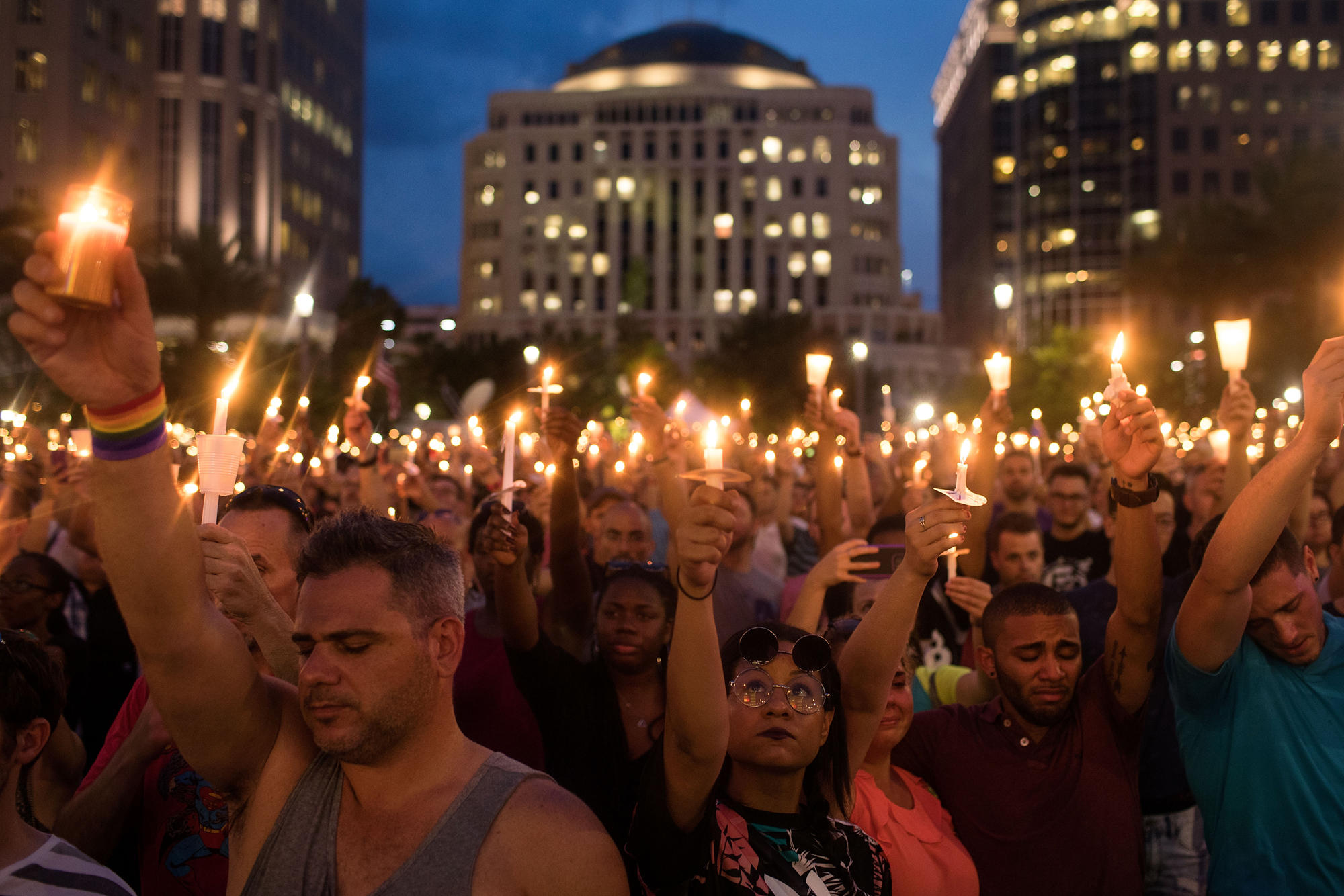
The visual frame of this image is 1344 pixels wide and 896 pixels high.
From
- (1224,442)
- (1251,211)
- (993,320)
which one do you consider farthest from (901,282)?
(1224,442)

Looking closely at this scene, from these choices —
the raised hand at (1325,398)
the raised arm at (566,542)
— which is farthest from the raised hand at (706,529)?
the raised arm at (566,542)

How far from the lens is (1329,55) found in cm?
8325

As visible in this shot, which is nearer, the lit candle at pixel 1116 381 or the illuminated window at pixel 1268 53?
the lit candle at pixel 1116 381

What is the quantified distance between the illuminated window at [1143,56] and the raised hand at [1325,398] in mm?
92735

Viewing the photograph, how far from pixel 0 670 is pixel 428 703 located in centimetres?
110

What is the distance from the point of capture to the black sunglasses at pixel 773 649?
3.21 metres

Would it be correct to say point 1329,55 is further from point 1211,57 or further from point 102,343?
point 102,343

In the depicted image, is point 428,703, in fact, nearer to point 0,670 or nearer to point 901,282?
point 0,670

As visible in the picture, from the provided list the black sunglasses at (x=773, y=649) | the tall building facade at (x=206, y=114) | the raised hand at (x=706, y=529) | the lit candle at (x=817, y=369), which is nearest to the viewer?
the raised hand at (x=706, y=529)

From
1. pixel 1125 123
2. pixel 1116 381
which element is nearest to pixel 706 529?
pixel 1116 381

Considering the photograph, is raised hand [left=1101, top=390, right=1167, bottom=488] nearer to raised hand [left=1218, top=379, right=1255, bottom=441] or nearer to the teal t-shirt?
the teal t-shirt

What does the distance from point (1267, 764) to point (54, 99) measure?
59193 mm

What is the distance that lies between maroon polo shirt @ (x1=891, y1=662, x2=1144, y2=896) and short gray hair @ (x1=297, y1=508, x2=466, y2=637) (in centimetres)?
205

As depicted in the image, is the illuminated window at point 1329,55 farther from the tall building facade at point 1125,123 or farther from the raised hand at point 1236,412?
the raised hand at point 1236,412
